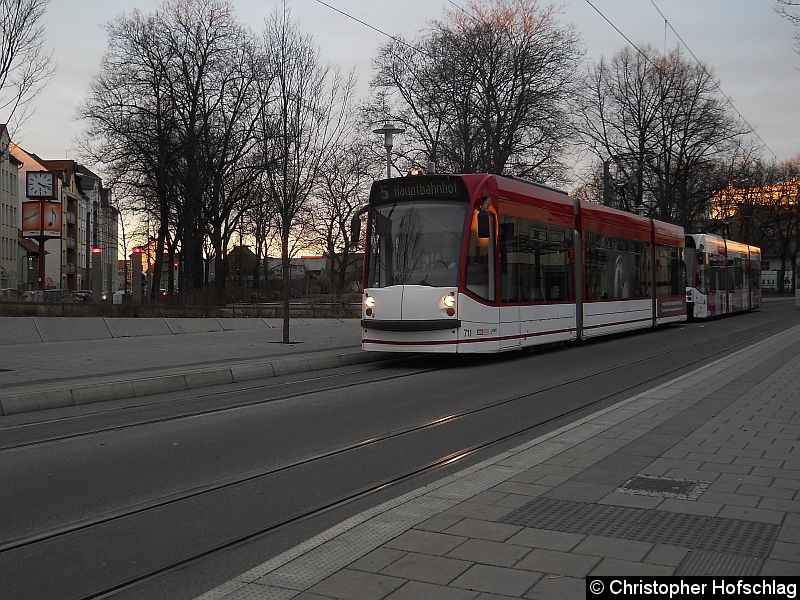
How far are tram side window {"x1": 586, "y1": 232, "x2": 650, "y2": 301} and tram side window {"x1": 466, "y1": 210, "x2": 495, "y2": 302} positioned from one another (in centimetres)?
549

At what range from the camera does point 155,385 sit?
12305 millimetres

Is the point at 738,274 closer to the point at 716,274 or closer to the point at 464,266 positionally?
the point at 716,274

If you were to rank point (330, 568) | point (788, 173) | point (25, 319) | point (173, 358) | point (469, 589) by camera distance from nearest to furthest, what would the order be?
point (469, 589) → point (330, 568) → point (173, 358) → point (25, 319) → point (788, 173)

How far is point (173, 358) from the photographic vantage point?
15.7m

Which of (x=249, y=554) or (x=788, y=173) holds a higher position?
(x=788, y=173)

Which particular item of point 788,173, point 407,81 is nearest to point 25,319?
point 407,81

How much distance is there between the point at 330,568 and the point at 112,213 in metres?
37.0

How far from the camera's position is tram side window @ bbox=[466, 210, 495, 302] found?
15.2m

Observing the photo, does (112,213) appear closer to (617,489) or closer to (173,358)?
(173,358)

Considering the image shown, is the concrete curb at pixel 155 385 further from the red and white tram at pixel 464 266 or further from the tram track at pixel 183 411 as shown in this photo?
the red and white tram at pixel 464 266

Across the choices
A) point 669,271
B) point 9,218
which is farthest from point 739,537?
point 9,218

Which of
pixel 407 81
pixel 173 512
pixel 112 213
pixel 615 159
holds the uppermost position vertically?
pixel 407 81

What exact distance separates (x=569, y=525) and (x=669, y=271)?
78.9 ft

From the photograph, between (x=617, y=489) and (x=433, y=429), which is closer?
(x=617, y=489)
